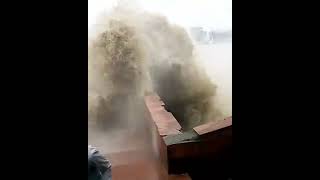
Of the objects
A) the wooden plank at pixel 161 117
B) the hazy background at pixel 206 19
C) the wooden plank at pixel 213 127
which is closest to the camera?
the hazy background at pixel 206 19

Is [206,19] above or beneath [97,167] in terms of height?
above

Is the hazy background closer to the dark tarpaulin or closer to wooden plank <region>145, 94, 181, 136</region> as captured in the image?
wooden plank <region>145, 94, 181, 136</region>

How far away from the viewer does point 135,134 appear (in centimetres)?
209

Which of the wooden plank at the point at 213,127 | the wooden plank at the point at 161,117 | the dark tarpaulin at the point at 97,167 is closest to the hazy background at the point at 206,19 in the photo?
the wooden plank at the point at 213,127

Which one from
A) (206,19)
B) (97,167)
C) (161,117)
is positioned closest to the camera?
(97,167)

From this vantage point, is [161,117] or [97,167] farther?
[161,117]

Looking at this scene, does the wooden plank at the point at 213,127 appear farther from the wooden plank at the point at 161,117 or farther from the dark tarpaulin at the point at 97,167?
the dark tarpaulin at the point at 97,167

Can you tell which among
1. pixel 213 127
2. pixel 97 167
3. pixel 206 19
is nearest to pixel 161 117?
pixel 213 127

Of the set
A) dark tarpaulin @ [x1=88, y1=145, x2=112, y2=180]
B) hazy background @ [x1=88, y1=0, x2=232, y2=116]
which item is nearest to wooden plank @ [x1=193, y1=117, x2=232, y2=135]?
hazy background @ [x1=88, y1=0, x2=232, y2=116]

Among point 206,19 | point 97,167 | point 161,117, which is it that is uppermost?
point 206,19

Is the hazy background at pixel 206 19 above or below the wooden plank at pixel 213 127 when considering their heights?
above

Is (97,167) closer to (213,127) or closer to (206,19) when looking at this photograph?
(213,127)
